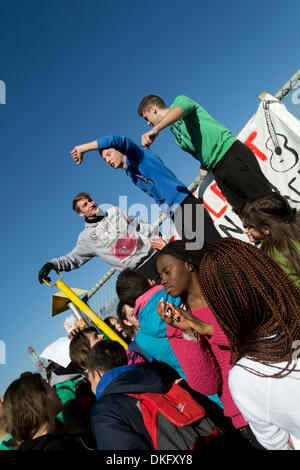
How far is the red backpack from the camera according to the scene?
1745mm

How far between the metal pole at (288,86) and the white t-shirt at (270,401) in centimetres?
358

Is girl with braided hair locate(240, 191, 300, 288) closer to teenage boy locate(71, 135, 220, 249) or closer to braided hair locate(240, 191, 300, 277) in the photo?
braided hair locate(240, 191, 300, 277)

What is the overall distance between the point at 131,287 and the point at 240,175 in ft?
5.28

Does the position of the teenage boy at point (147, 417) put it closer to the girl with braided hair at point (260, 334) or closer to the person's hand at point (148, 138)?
the girl with braided hair at point (260, 334)

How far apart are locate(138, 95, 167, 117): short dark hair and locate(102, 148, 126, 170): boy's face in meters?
0.51

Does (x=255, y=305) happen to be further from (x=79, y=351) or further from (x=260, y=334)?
(x=79, y=351)

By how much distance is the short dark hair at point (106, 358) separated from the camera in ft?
7.74

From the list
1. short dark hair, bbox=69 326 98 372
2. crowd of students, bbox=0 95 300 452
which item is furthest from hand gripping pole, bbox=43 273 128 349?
short dark hair, bbox=69 326 98 372

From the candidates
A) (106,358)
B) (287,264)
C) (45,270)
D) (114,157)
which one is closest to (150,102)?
(114,157)

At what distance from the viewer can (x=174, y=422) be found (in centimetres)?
177

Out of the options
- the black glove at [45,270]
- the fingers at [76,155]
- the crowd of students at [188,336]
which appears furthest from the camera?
the black glove at [45,270]

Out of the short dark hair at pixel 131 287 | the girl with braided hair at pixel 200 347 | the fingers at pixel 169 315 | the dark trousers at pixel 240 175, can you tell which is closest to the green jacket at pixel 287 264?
the girl with braided hair at pixel 200 347
